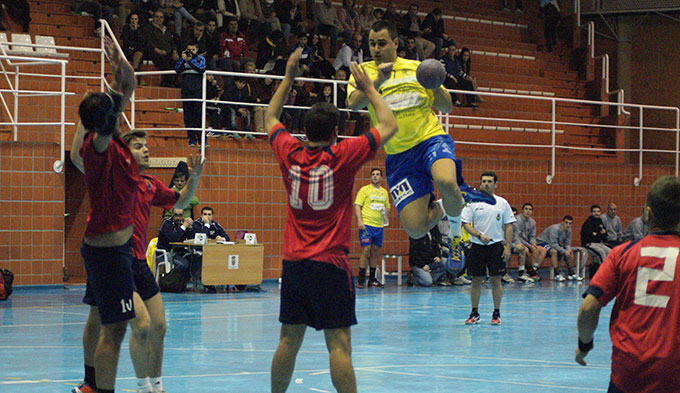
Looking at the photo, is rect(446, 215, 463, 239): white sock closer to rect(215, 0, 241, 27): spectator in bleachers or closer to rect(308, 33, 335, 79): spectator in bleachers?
rect(308, 33, 335, 79): spectator in bleachers

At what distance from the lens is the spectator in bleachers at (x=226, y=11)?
71.2 ft

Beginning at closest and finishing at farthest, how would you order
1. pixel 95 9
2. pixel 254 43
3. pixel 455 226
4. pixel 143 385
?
pixel 143 385 → pixel 455 226 → pixel 95 9 → pixel 254 43

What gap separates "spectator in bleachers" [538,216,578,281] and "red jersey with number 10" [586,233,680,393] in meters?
17.4

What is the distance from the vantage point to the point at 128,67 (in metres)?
6.45

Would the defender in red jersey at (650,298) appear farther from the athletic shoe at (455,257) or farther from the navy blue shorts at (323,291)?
the athletic shoe at (455,257)

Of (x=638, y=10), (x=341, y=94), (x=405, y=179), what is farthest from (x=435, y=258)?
(x=638, y=10)

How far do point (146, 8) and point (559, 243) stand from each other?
419 inches

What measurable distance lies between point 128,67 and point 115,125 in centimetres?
50

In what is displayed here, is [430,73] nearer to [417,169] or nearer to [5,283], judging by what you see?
[417,169]

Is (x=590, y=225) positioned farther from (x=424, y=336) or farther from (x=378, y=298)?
(x=424, y=336)

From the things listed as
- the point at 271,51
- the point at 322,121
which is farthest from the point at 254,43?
the point at 322,121

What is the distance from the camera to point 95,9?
65.5ft

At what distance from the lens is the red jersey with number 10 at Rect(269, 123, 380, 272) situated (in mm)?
5930

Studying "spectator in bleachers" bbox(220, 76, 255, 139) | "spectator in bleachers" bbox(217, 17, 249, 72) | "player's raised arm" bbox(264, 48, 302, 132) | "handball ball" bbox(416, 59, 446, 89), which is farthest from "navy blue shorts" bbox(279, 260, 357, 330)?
"spectator in bleachers" bbox(217, 17, 249, 72)
